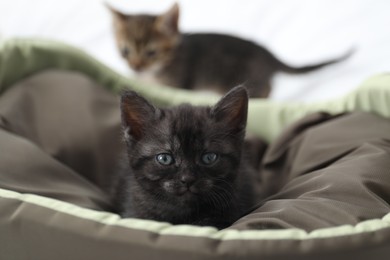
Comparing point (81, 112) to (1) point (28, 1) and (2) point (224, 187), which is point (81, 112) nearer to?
(2) point (224, 187)

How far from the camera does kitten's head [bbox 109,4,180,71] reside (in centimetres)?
258

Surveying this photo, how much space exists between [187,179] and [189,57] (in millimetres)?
1604

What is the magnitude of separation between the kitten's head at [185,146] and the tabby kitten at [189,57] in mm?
1139

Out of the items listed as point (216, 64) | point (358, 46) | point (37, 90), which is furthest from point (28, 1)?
point (358, 46)

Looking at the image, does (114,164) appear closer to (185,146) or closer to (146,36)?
(185,146)

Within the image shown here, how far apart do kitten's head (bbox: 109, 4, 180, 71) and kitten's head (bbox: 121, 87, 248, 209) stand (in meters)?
1.28

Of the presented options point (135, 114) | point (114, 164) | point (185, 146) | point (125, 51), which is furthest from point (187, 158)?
point (125, 51)

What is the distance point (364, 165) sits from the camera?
1.35 metres

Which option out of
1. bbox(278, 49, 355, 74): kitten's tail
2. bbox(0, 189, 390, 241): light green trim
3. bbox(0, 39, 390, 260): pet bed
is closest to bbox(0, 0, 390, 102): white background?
bbox(278, 49, 355, 74): kitten's tail

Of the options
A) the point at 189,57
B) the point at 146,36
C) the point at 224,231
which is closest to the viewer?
the point at 224,231

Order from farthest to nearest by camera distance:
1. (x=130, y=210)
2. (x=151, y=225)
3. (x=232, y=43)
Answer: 1. (x=232, y=43)
2. (x=130, y=210)
3. (x=151, y=225)

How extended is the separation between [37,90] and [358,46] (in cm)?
146

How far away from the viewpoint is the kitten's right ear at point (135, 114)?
51.5 inches

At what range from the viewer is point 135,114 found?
1.33m
